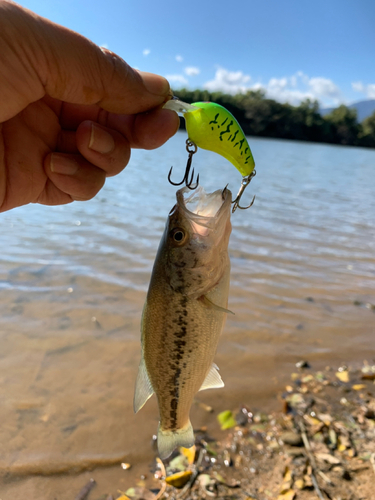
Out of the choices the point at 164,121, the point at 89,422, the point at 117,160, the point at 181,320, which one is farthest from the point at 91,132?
the point at 89,422

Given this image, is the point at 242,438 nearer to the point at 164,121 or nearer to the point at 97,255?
the point at 164,121

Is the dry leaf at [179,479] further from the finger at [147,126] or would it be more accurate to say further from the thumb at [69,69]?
the thumb at [69,69]

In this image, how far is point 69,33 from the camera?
196cm

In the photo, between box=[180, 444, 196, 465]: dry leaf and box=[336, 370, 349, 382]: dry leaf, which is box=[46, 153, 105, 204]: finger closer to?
box=[180, 444, 196, 465]: dry leaf

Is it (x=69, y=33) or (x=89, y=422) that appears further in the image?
(x=89, y=422)

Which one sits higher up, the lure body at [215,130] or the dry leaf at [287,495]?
the lure body at [215,130]

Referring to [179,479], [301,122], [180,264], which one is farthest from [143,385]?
[301,122]

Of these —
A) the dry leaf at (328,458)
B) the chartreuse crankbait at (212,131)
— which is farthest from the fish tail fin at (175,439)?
the dry leaf at (328,458)

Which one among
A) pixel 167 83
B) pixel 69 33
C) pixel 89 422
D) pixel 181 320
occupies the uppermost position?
pixel 69 33

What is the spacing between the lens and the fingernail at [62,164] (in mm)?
2682

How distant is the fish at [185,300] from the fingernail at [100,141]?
0.80 meters

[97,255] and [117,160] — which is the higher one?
[117,160]

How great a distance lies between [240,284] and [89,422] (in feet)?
13.4

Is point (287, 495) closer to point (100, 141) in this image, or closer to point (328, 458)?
point (328, 458)
